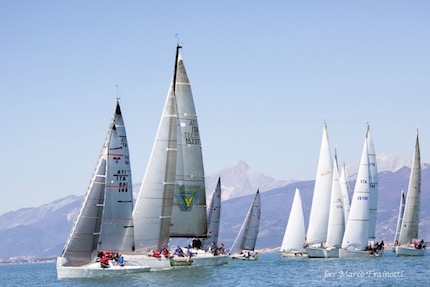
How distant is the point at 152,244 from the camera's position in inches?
2628

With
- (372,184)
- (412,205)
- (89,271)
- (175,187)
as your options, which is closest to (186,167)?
(175,187)

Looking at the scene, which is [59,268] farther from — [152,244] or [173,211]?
[173,211]

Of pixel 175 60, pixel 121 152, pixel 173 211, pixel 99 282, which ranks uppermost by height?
pixel 175 60

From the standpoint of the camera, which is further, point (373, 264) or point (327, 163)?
point (327, 163)

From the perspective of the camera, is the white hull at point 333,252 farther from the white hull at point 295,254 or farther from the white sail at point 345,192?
the white hull at point 295,254

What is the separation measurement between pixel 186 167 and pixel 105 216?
38.2ft

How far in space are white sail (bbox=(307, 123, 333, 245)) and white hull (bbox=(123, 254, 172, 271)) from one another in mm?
36433

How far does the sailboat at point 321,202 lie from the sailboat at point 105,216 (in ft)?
133

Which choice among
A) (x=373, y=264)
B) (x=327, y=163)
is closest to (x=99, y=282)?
(x=373, y=264)

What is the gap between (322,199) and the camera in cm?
10138

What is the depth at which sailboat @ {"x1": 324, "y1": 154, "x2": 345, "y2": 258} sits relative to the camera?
317 ft

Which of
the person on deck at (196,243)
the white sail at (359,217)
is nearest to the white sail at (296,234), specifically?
the white sail at (359,217)

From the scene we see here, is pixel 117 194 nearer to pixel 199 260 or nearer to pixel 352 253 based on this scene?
pixel 199 260

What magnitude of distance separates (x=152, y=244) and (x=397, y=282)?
19.1 m
